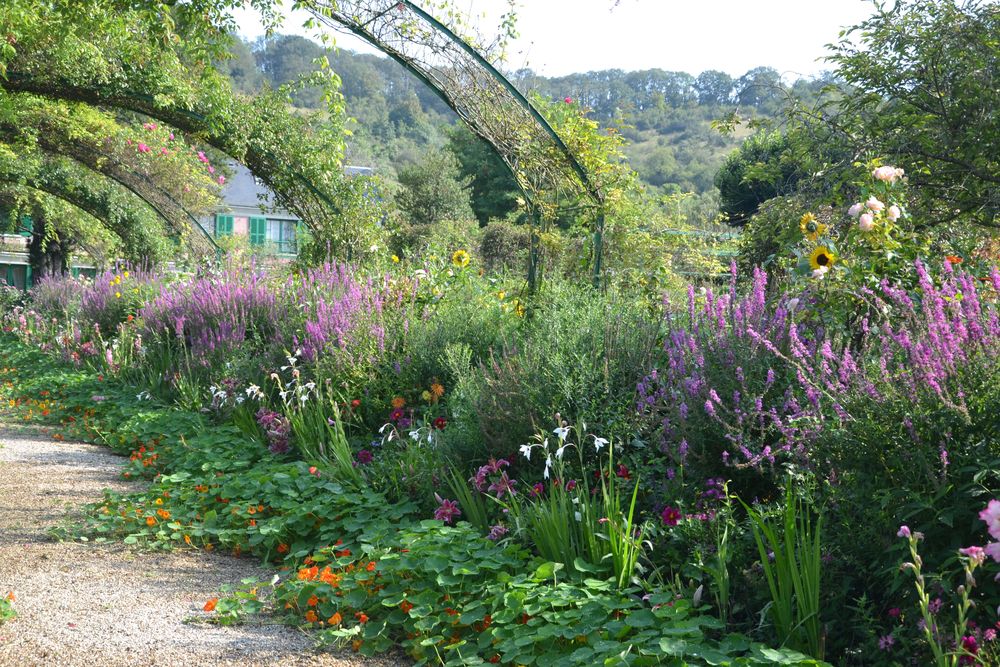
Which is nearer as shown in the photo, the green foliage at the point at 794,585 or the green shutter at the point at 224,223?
the green foliage at the point at 794,585

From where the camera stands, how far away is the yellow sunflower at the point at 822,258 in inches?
145

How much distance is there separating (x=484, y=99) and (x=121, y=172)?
824 cm

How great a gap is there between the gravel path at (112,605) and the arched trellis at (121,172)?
8738 millimetres

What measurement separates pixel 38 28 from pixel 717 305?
735cm

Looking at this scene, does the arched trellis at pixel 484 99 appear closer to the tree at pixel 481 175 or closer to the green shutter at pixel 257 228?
the tree at pixel 481 175

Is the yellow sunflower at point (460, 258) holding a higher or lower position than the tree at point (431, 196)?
lower

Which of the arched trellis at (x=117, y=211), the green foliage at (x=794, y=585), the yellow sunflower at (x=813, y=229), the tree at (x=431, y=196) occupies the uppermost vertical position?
the tree at (x=431, y=196)

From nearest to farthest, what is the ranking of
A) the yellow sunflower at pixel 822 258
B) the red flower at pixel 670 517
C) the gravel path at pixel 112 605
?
the gravel path at pixel 112 605, the red flower at pixel 670 517, the yellow sunflower at pixel 822 258

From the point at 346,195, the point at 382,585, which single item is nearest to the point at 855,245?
the point at 382,585

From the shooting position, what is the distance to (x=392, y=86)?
64500mm

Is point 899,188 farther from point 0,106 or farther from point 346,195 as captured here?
Answer: point 0,106

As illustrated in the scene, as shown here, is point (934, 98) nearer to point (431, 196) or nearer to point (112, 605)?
point (112, 605)

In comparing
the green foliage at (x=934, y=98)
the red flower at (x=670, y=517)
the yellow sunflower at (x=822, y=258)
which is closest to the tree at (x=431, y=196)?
the green foliage at (x=934, y=98)

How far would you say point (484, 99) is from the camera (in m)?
7.05
